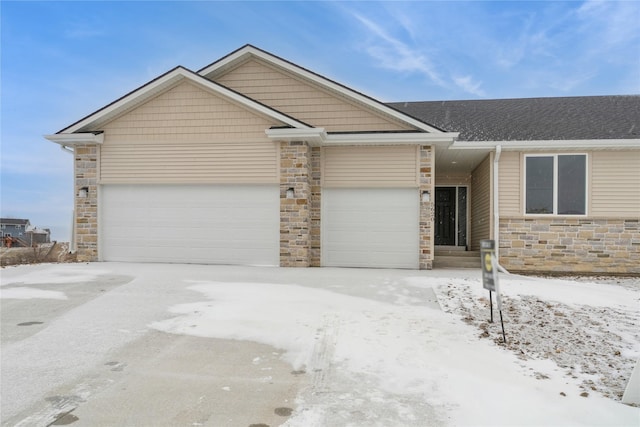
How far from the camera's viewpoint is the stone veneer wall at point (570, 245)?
10.9 meters

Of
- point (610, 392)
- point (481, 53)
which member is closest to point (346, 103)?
point (610, 392)

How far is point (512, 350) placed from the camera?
174 inches

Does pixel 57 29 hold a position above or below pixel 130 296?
above

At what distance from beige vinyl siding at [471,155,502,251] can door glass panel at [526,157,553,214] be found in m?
1.03

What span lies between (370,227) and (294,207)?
212 cm

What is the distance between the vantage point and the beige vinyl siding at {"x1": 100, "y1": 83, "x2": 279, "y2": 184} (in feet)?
33.9

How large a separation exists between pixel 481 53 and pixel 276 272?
2766cm

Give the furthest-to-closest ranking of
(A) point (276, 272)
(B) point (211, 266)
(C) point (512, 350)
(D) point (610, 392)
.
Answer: (B) point (211, 266)
(A) point (276, 272)
(C) point (512, 350)
(D) point (610, 392)

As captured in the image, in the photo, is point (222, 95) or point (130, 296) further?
point (222, 95)

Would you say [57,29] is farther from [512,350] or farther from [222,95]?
[512,350]

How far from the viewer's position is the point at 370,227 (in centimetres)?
1075

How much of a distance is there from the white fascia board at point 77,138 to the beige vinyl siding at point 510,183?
35.7 ft

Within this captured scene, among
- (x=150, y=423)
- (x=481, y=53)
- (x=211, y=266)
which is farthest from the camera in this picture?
(x=481, y=53)

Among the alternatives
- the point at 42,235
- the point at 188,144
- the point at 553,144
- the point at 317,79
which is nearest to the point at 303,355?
the point at 188,144
